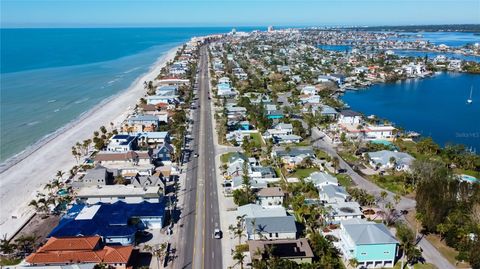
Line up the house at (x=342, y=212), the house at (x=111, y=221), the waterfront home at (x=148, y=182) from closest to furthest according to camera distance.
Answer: the house at (x=111, y=221) < the house at (x=342, y=212) < the waterfront home at (x=148, y=182)

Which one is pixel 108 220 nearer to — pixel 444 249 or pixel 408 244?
pixel 408 244

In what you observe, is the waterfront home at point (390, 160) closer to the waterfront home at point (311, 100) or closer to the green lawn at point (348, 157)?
the green lawn at point (348, 157)

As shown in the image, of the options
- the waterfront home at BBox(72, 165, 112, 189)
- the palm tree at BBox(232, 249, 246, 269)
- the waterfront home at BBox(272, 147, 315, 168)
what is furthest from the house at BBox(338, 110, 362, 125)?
the palm tree at BBox(232, 249, 246, 269)

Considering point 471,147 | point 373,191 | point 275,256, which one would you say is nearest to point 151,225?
point 275,256

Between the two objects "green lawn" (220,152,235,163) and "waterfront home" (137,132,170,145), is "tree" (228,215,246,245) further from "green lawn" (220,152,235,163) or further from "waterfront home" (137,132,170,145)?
"waterfront home" (137,132,170,145)

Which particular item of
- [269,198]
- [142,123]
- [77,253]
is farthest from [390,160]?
[142,123]

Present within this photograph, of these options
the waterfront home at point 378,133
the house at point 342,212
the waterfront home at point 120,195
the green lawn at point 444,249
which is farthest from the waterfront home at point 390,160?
the waterfront home at point 120,195
